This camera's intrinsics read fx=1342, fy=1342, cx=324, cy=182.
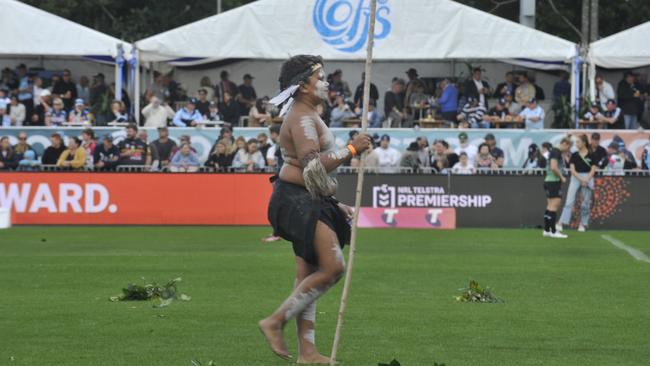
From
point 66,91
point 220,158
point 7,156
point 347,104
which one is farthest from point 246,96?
point 7,156

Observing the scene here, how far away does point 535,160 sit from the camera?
30281 mm

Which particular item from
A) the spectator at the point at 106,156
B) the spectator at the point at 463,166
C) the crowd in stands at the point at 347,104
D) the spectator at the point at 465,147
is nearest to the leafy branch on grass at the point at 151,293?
the spectator at the point at 106,156

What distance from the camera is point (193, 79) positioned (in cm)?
3603

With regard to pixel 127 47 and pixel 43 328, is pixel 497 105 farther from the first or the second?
pixel 43 328

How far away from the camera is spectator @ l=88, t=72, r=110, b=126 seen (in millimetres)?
32938

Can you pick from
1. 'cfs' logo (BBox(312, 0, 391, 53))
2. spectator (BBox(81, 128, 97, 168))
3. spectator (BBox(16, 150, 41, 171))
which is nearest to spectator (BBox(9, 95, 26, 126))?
spectator (BBox(16, 150, 41, 171))

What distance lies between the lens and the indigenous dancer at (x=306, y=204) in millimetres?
8945

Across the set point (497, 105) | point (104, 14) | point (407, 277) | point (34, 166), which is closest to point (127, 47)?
point (34, 166)

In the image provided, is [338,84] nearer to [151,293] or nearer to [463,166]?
[463,166]

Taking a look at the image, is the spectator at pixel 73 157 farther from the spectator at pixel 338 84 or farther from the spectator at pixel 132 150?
the spectator at pixel 338 84

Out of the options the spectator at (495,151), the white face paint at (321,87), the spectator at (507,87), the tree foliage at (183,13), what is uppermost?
the tree foliage at (183,13)

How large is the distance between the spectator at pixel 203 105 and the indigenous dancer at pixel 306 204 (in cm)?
2308

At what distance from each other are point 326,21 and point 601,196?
7.75 metres

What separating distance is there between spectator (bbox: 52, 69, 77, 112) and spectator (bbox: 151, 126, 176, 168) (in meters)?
3.79
